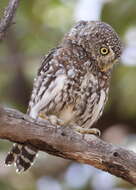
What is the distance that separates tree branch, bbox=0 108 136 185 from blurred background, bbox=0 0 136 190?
2.45 metres

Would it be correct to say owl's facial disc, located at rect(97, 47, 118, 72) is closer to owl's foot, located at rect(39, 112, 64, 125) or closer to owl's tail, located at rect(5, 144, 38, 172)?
owl's foot, located at rect(39, 112, 64, 125)

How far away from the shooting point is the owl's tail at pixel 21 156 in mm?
6062

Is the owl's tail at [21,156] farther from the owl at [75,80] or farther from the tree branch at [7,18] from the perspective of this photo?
the tree branch at [7,18]

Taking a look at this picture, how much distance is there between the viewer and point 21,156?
612cm

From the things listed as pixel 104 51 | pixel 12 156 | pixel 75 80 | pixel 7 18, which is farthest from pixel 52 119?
pixel 7 18

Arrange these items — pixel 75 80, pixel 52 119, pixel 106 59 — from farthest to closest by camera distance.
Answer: pixel 106 59
pixel 75 80
pixel 52 119

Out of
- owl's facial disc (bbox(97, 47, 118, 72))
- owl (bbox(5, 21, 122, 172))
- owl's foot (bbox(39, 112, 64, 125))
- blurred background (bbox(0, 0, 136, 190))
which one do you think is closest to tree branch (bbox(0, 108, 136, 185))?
owl's foot (bbox(39, 112, 64, 125))

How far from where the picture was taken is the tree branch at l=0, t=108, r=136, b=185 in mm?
5016

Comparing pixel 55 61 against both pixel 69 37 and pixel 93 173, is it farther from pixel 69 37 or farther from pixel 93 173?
pixel 93 173

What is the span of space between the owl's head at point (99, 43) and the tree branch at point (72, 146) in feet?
3.01

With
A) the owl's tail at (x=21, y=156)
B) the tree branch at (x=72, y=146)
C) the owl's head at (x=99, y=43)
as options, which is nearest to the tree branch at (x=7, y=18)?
the tree branch at (x=72, y=146)

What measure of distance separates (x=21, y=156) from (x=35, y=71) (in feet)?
7.63

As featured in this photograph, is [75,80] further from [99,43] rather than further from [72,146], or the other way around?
→ [72,146]

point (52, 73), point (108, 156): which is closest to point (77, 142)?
point (108, 156)
